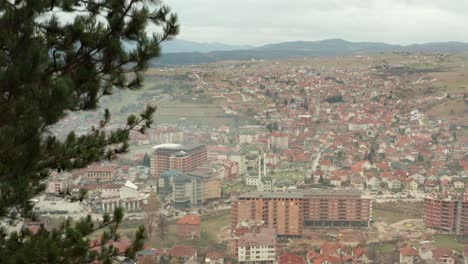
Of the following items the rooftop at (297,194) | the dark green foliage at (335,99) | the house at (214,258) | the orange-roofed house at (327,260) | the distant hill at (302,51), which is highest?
the distant hill at (302,51)

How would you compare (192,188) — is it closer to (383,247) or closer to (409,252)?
(383,247)

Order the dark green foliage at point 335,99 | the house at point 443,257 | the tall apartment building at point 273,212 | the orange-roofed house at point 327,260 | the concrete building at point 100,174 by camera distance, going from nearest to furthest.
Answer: the orange-roofed house at point 327,260, the house at point 443,257, the tall apartment building at point 273,212, the concrete building at point 100,174, the dark green foliage at point 335,99

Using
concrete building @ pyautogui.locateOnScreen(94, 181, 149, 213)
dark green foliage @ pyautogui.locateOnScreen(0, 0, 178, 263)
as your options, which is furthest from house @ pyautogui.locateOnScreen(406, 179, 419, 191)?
dark green foliage @ pyautogui.locateOnScreen(0, 0, 178, 263)

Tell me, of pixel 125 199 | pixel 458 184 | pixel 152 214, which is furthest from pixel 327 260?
pixel 458 184

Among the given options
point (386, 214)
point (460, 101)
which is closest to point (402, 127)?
point (460, 101)

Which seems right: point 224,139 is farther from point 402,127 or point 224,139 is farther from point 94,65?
point 94,65

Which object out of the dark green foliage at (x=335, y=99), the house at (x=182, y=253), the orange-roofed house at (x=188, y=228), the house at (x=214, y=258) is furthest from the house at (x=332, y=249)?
the dark green foliage at (x=335, y=99)

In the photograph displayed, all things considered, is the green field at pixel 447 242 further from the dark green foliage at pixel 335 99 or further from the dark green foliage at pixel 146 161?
the dark green foliage at pixel 335 99
